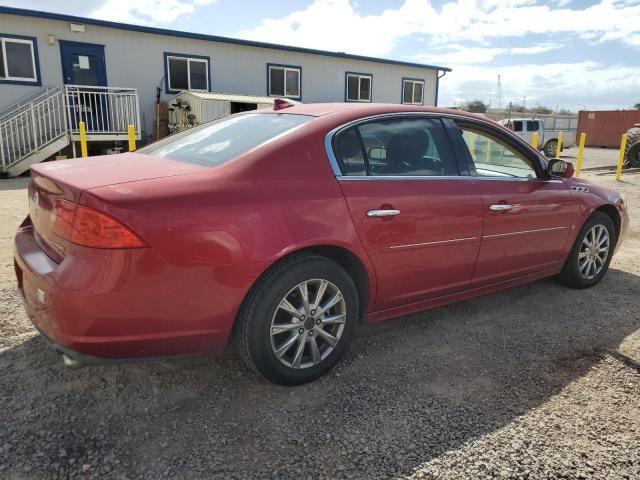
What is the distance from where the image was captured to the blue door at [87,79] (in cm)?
1316

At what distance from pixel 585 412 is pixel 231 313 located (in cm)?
190

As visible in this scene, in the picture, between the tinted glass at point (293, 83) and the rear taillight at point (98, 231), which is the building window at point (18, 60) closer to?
the tinted glass at point (293, 83)

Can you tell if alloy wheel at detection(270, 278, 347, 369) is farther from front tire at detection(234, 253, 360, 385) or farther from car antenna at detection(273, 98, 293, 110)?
car antenna at detection(273, 98, 293, 110)

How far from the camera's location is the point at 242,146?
2.75 metres

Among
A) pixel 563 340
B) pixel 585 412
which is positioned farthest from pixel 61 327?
pixel 563 340

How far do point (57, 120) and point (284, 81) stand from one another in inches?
307

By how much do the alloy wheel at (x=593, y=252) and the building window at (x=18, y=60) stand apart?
44.7ft

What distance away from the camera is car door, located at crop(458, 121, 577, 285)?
3.49 metres

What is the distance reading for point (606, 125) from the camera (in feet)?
101

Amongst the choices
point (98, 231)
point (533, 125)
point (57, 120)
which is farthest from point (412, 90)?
point (98, 231)

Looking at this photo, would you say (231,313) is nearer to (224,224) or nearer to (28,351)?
(224,224)

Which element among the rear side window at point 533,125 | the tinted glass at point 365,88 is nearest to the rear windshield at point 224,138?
the tinted glass at point 365,88

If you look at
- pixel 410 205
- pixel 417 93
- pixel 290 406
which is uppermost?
pixel 417 93

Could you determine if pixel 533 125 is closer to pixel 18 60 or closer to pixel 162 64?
pixel 162 64
